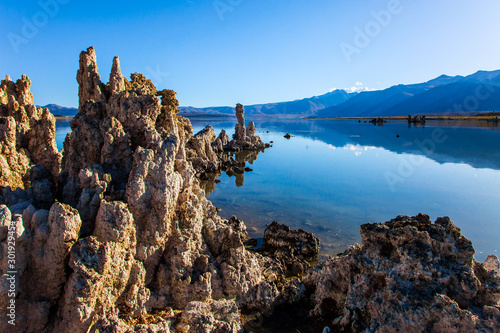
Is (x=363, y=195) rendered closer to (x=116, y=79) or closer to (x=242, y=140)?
(x=116, y=79)

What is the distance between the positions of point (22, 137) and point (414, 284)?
11386 mm

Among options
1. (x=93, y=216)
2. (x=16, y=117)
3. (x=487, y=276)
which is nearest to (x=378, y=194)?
(x=487, y=276)

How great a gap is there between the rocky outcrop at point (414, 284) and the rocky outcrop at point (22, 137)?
8391 millimetres

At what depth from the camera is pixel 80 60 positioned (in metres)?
10.5

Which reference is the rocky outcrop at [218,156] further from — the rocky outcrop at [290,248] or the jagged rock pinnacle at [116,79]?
the jagged rock pinnacle at [116,79]

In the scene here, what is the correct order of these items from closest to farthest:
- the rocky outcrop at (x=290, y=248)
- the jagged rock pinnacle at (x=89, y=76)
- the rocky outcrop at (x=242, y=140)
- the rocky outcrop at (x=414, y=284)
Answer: the rocky outcrop at (x=414, y=284) → the rocky outcrop at (x=290, y=248) → the jagged rock pinnacle at (x=89, y=76) → the rocky outcrop at (x=242, y=140)

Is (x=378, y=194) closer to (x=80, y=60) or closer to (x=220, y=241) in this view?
(x=220, y=241)

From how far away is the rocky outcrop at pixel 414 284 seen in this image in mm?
4738

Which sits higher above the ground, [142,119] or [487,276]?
[142,119]

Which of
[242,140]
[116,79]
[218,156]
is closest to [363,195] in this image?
[116,79]

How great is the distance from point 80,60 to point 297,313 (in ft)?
36.0

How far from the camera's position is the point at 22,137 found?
9195 mm

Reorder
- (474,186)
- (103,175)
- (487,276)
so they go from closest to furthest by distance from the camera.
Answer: (487,276) → (103,175) → (474,186)

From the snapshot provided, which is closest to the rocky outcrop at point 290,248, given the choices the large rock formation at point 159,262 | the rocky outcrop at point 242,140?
the large rock formation at point 159,262
